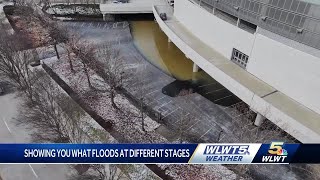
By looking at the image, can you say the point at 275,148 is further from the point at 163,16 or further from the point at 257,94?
the point at 163,16

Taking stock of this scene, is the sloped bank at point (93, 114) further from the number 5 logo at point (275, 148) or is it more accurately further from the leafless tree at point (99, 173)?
the number 5 logo at point (275, 148)

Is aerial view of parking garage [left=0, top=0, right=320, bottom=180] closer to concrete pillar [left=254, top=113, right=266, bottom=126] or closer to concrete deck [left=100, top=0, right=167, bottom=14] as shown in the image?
concrete pillar [left=254, top=113, right=266, bottom=126]

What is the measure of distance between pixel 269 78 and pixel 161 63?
617 inches

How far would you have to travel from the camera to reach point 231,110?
1251 inches

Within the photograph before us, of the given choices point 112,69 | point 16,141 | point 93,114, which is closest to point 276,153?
point 93,114

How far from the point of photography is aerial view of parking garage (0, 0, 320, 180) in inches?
981

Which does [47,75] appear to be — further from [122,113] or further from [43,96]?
[122,113]

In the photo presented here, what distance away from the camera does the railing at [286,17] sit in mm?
24469

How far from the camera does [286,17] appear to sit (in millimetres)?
26062

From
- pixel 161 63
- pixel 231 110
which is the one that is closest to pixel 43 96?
pixel 161 63

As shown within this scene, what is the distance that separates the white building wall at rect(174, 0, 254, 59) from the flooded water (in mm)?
4302

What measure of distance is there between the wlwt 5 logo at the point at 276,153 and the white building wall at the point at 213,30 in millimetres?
15987

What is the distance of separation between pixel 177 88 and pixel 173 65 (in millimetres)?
5940

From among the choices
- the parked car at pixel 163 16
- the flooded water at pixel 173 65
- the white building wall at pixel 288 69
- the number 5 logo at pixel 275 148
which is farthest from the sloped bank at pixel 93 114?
the parked car at pixel 163 16
